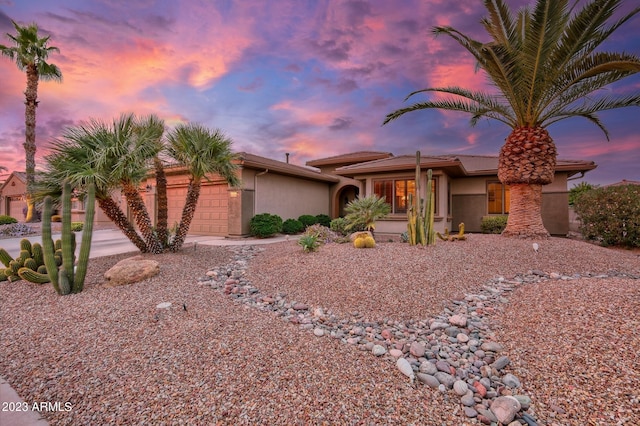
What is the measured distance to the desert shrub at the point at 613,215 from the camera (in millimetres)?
8805

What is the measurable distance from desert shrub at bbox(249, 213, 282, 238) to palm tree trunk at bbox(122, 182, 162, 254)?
457cm

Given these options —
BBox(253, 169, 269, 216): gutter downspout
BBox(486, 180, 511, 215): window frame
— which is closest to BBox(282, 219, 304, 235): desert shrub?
BBox(253, 169, 269, 216): gutter downspout

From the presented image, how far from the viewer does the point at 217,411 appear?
2.11 metres

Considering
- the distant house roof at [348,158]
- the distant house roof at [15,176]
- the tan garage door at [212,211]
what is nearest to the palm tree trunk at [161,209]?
the tan garage door at [212,211]

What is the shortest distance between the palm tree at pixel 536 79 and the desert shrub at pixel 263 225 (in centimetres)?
623

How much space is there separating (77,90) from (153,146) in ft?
19.4

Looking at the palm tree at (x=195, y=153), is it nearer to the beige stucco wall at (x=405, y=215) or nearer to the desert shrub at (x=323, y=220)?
the beige stucco wall at (x=405, y=215)

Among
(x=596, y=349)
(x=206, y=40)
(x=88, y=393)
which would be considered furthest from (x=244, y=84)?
(x=596, y=349)

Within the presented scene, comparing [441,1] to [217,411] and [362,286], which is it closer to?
[362,286]

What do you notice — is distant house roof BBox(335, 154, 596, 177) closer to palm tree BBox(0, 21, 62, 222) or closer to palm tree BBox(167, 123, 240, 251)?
palm tree BBox(167, 123, 240, 251)

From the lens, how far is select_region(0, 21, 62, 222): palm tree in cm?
1606

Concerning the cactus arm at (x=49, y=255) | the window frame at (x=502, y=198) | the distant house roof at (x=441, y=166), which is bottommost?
the cactus arm at (x=49, y=255)

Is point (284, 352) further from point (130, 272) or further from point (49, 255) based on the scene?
point (49, 255)

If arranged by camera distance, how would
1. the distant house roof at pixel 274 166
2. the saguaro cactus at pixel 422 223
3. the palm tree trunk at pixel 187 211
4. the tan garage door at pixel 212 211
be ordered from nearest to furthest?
the saguaro cactus at pixel 422 223 → the palm tree trunk at pixel 187 211 → the distant house roof at pixel 274 166 → the tan garage door at pixel 212 211
